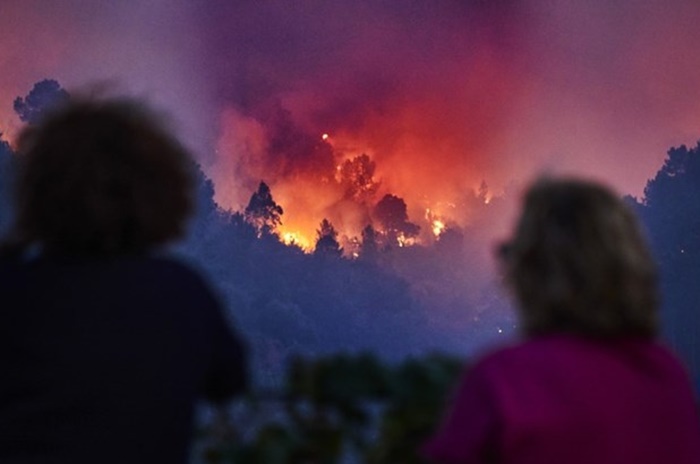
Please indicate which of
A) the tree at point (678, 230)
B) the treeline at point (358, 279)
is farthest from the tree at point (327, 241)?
the tree at point (678, 230)

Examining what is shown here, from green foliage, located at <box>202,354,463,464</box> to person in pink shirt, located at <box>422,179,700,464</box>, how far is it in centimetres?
24

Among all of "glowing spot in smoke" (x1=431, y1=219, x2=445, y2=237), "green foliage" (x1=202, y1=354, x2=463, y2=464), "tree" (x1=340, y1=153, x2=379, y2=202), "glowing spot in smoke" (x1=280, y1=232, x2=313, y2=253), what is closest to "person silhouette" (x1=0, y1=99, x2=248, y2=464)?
"green foliage" (x1=202, y1=354, x2=463, y2=464)

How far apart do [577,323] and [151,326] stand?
0.48m

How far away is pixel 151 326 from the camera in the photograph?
113 centimetres

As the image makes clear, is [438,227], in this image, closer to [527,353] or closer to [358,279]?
[358,279]

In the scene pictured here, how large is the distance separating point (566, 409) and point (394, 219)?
34254mm

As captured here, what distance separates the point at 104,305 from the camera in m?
1.11

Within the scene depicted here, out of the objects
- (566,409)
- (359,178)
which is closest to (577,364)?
(566,409)

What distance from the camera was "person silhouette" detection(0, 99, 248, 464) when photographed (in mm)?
1077

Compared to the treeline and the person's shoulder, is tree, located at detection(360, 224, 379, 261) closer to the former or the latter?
the treeline

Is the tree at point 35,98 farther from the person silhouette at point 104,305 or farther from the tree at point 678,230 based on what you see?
the person silhouette at point 104,305

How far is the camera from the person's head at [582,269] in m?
1.04

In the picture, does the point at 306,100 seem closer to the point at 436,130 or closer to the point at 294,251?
the point at 436,130

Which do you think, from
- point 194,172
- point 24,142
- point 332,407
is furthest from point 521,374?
point 24,142
